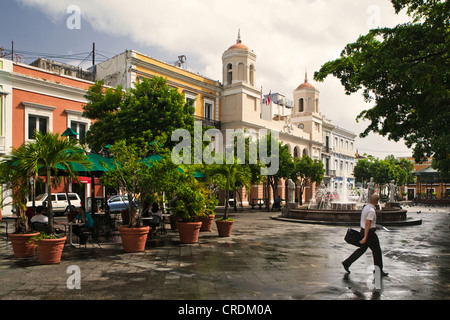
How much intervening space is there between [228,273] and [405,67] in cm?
729

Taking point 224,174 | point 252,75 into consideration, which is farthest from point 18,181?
point 252,75

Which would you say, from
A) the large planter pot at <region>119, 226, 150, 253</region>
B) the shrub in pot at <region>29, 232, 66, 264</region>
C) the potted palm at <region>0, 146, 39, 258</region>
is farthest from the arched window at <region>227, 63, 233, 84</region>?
the shrub in pot at <region>29, 232, 66, 264</region>

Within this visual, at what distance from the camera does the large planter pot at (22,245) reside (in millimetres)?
8156

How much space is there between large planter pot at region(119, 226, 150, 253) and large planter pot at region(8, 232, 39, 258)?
197 cm

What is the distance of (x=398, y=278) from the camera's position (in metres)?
6.62

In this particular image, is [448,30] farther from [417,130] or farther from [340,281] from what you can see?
[340,281]

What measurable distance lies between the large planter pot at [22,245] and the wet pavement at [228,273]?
0.74ft

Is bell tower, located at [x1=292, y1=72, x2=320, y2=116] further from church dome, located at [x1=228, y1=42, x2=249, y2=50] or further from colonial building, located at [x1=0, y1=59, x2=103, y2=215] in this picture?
colonial building, located at [x1=0, y1=59, x2=103, y2=215]

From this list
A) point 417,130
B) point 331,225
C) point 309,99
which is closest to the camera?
point 417,130

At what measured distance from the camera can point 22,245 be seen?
8227mm

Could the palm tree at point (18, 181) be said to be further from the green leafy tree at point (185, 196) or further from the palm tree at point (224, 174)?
the palm tree at point (224, 174)

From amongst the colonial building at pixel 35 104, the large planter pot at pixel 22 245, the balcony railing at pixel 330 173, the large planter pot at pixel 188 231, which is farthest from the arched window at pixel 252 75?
the large planter pot at pixel 22 245
